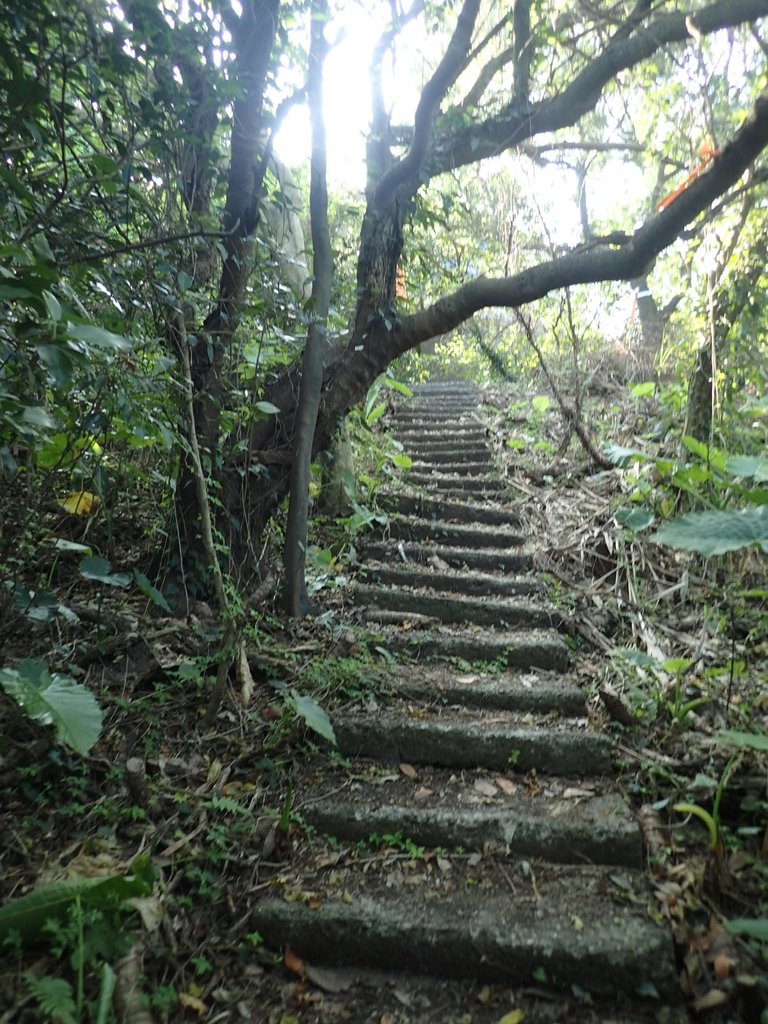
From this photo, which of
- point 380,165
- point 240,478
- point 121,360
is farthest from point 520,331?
point 121,360

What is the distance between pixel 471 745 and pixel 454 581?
158cm

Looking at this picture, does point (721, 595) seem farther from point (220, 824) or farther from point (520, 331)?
point (520, 331)

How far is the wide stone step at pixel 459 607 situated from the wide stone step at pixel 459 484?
1.76m

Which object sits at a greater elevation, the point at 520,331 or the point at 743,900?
the point at 520,331

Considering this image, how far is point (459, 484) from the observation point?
5.89m

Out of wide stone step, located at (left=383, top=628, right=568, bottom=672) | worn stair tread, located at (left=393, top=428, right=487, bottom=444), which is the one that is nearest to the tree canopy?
wide stone step, located at (left=383, top=628, right=568, bottom=672)

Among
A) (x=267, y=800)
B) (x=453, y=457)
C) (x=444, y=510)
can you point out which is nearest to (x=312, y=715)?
(x=267, y=800)

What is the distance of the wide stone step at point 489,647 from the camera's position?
3.54m

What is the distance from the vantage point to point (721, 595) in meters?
3.62

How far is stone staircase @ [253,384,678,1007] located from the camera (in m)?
1.99

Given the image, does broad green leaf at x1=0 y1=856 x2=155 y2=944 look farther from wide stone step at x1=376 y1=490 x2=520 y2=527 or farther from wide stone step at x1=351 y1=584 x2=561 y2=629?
wide stone step at x1=376 y1=490 x2=520 y2=527

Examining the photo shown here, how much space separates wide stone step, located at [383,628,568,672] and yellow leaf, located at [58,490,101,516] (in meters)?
1.82

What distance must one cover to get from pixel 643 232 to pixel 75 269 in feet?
9.45

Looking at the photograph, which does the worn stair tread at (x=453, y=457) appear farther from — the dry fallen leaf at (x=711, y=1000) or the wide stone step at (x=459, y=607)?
the dry fallen leaf at (x=711, y=1000)
